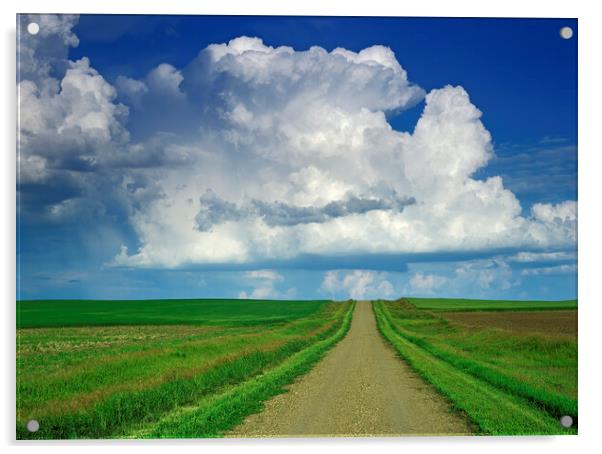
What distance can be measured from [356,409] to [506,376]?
5680mm

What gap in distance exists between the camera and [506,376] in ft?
60.8

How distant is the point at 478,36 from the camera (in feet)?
53.0

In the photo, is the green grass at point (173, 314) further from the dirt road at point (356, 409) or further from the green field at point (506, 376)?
the dirt road at point (356, 409)

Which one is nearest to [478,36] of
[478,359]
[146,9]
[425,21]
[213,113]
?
[425,21]

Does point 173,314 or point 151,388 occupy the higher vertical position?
point 151,388

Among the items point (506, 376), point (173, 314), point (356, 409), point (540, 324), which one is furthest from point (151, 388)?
point (173, 314)

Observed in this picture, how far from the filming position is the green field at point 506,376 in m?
14.9

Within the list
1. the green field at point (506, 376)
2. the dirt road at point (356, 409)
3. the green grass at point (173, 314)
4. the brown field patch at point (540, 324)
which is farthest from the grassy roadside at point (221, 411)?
the green grass at point (173, 314)

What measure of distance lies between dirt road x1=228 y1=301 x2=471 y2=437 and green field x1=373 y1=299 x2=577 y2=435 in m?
0.72

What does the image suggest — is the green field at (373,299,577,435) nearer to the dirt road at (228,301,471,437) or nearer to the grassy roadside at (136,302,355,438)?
the dirt road at (228,301,471,437)

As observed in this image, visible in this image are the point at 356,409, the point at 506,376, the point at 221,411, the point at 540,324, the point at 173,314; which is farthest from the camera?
the point at 173,314

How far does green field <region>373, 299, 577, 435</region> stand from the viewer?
14.9 m

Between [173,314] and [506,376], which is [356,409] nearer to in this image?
[506,376]

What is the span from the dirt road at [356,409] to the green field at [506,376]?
0.72 metres
